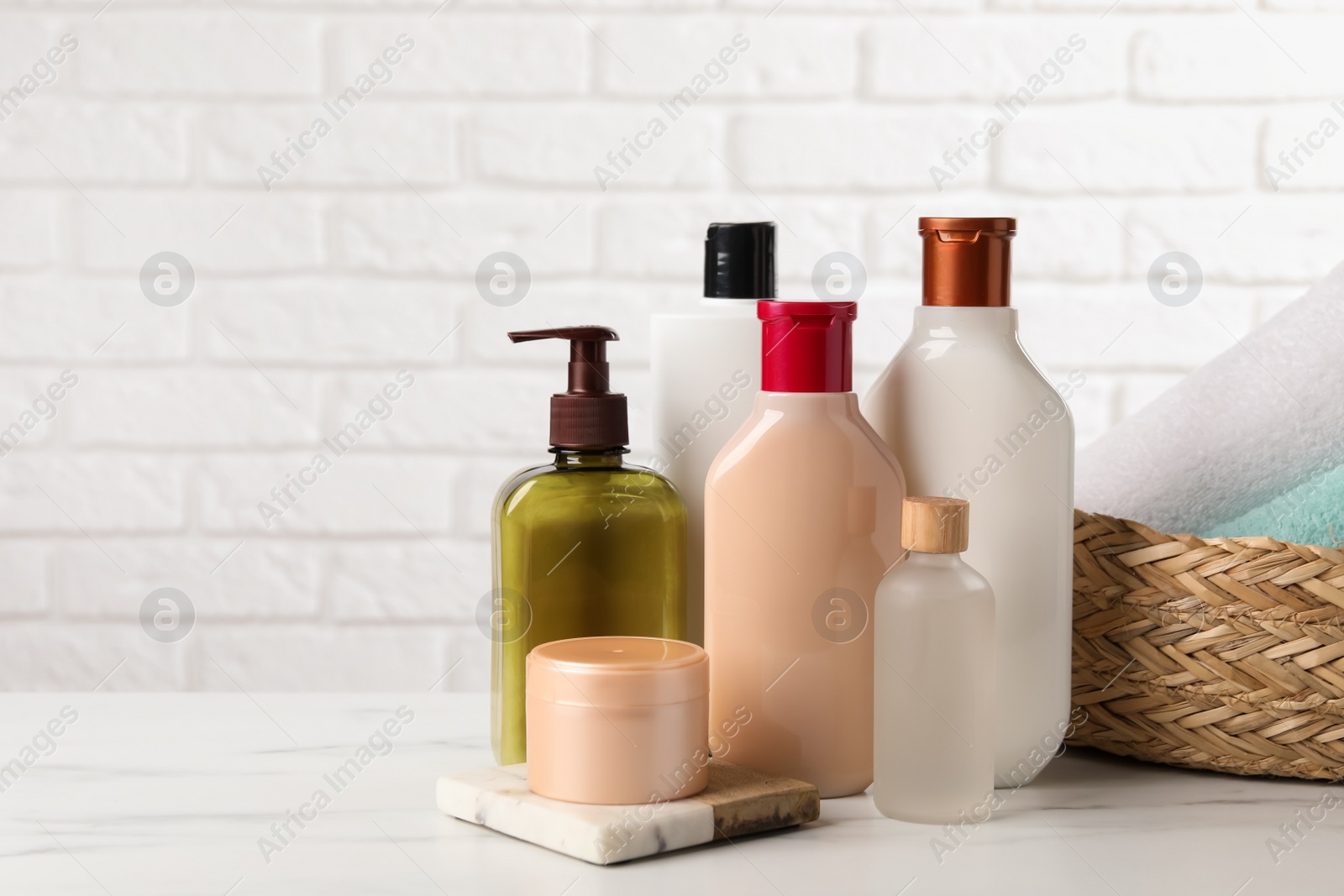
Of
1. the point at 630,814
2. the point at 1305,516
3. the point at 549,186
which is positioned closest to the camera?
the point at 630,814

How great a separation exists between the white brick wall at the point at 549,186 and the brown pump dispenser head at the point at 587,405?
0.51 m

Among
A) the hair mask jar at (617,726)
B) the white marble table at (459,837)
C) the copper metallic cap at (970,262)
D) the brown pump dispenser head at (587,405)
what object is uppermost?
the copper metallic cap at (970,262)

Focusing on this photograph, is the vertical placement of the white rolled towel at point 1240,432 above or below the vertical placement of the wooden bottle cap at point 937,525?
above

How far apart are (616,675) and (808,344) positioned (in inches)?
6.5

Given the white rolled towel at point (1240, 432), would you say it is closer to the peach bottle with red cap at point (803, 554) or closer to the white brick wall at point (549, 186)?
the peach bottle with red cap at point (803, 554)

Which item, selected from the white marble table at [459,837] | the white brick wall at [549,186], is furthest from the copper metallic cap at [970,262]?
the white brick wall at [549,186]

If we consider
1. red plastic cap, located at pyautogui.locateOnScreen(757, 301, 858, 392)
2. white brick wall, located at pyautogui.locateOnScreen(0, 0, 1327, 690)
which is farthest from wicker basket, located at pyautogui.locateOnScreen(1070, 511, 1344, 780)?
white brick wall, located at pyautogui.locateOnScreen(0, 0, 1327, 690)

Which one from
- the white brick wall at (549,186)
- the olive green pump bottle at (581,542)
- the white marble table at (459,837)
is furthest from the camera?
the white brick wall at (549,186)

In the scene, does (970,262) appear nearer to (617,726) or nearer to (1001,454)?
(1001,454)

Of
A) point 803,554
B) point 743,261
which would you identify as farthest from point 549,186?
point 803,554

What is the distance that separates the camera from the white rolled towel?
0.60 m

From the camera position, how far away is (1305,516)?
0.62 meters

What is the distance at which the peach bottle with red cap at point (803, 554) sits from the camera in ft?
1.84

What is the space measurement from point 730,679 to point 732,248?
204 mm
